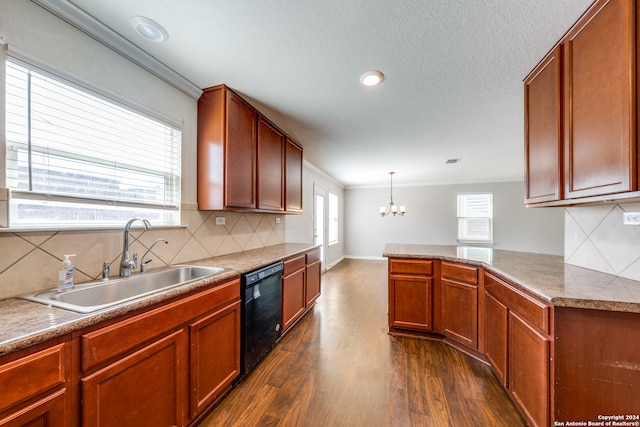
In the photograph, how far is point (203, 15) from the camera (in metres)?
1.32

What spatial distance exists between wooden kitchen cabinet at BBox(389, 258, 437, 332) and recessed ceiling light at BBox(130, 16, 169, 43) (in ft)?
8.58

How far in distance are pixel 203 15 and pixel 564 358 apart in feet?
8.58

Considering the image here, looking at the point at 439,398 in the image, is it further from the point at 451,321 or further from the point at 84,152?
the point at 84,152

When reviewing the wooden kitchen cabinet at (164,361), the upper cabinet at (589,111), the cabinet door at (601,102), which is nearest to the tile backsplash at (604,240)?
the upper cabinet at (589,111)

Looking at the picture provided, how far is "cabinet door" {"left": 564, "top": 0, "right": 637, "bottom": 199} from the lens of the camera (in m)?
1.10

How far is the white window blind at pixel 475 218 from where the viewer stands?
6375 millimetres

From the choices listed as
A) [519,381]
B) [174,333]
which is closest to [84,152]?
[174,333]

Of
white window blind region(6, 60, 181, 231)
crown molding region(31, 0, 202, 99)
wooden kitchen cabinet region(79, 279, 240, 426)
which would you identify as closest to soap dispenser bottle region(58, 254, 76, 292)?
white window blind region(6, 60, 181, 231)

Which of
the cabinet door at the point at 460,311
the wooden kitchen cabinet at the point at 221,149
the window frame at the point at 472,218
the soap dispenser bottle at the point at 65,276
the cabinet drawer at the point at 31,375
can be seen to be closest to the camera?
the cabinet drawer at the point at 31,375

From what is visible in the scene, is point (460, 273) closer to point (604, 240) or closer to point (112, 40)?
point (604, 240)

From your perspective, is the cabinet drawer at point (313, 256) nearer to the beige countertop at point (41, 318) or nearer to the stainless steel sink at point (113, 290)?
the stainless steel sink at point (113, 290)

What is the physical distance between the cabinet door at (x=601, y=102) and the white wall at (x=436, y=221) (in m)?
5.61

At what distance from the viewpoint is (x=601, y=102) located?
1.24m

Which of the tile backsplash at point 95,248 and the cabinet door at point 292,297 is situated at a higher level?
the tile backsplash at point 95,248
